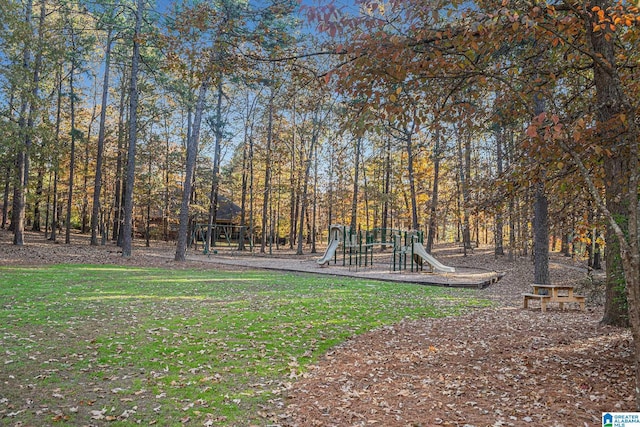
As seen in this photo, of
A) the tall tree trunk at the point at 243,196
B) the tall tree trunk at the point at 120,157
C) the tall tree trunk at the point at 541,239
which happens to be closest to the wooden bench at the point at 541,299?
the tall tree trunk at the point at 541,239

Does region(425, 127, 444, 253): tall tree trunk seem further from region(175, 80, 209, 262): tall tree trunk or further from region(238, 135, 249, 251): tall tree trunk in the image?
region(238, 135, 249, 251): tall tree trunk

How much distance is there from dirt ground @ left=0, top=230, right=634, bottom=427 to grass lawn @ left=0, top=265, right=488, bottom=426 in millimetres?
451

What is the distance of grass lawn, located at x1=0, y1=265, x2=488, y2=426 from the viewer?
3.69 meters

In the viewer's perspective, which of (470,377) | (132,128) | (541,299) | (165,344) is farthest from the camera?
(132,128)

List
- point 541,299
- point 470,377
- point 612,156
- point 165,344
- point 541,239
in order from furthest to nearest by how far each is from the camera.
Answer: point 541,239 < point 541,299 < point 165,344 < point 470,377 < point 612,156

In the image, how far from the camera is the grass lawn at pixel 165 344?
3688mm

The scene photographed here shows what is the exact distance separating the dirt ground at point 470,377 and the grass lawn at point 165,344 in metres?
0.45

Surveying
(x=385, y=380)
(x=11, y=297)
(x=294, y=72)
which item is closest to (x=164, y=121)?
(x=11, y=297)

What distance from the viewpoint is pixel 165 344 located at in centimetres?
540

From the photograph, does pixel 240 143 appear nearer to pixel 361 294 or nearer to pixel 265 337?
pixel 361 294

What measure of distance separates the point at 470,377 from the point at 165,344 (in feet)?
12.5

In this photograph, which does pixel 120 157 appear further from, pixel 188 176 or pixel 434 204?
pixel 434 204
